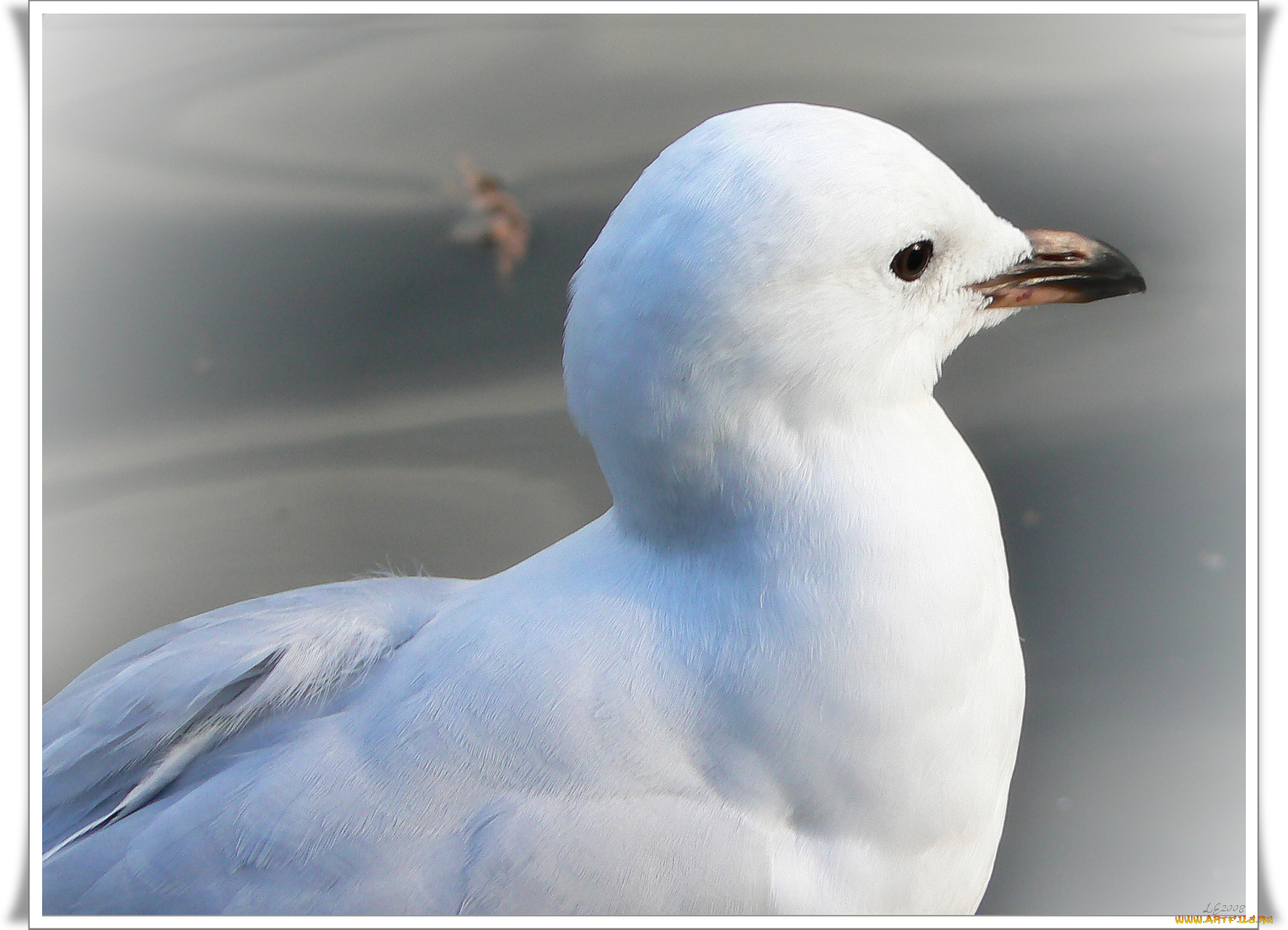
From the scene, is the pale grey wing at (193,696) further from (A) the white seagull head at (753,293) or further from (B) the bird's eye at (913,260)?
(B) the bird's eye at (913,260)

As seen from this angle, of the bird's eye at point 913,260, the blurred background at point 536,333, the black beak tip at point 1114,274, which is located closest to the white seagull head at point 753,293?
the bird's eye at point 913,260

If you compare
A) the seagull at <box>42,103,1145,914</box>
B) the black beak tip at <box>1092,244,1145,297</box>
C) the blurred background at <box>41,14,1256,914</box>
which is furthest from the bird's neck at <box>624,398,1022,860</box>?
the blurred background at <box>41,14,1256,914</box>

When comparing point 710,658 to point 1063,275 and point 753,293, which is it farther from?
point 1063,275

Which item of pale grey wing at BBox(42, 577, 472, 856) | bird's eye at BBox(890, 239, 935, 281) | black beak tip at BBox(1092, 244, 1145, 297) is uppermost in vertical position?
bird's eye at BBox(890, 239, 935, 281)

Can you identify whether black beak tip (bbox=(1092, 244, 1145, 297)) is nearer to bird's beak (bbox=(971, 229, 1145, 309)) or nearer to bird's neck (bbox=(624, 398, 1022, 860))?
bird's beak (bbox=(971, 229, 1145, 309))

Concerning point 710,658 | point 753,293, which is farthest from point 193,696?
point 753,293
